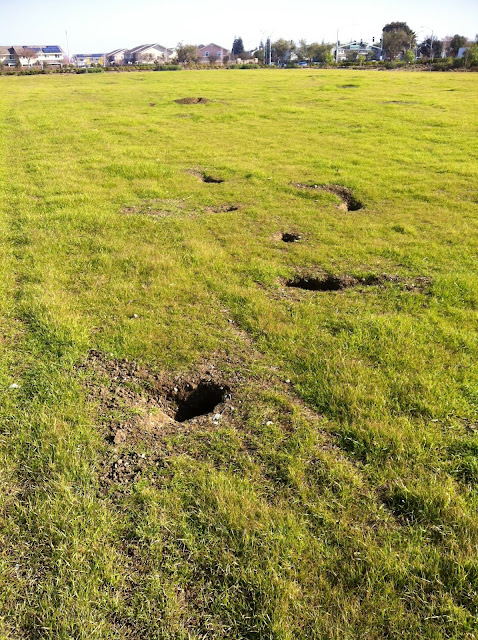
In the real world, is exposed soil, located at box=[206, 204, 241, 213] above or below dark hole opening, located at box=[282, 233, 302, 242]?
above

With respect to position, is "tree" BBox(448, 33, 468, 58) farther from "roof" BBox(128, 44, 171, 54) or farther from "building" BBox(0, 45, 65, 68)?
"roof" BBox(128, 44, 171, 54)

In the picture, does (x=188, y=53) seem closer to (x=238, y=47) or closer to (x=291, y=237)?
(x=238, y=47)

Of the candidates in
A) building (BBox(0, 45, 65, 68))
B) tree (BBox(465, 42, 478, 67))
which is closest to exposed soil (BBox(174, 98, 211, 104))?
tree (BBox(465, 42, 478, 67))

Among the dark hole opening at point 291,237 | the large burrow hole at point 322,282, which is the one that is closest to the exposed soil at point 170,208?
the dark hole opening at point 291,237

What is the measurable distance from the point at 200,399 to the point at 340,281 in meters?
3.13

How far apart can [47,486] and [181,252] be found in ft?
15.0

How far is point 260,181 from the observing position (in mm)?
11031

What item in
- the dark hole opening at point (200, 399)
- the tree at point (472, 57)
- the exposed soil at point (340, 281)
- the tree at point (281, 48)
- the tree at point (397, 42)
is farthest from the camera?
Answer: the tree at point (281, 48)

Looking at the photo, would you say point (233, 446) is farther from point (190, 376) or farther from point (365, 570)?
point (365, 570)

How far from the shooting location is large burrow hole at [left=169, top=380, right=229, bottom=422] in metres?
4.22

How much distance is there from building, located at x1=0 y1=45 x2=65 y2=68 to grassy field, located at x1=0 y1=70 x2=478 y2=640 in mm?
117798

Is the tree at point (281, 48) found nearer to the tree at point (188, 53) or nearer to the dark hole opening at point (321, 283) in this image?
the tree at point (188, 53)

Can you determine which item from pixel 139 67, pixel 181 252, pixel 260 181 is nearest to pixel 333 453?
pixel 181 252

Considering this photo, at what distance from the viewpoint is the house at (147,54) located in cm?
14300
